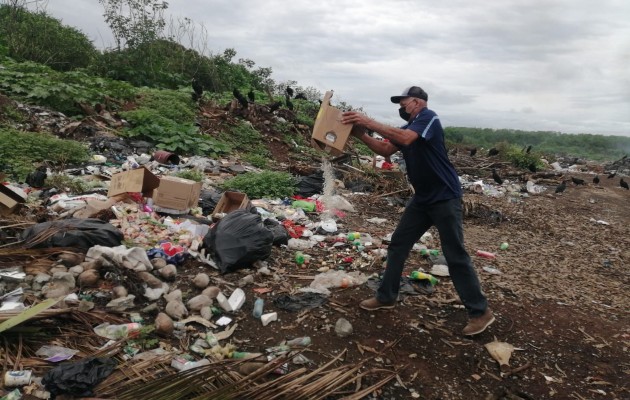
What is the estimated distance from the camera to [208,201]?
18.6 ft

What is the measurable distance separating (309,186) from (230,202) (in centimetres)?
198

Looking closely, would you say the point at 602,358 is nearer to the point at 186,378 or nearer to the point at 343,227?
the point at 186,378

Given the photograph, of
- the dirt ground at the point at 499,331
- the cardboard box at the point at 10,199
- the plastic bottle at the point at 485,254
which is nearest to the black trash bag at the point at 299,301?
the dirt ground at the point at 499,331

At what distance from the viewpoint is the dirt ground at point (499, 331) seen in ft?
9.11

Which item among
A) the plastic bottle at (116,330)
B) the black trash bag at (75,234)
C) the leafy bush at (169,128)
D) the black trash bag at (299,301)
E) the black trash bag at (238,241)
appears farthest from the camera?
the leafy bush at (169,128)

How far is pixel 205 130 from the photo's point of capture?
10414 millimetres

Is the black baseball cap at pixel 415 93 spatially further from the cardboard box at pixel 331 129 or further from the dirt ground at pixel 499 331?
the dirt ground at pixel 499 331

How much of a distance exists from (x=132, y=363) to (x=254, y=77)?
16.3 metres

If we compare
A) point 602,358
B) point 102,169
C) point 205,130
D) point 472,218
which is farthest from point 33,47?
point 602,358

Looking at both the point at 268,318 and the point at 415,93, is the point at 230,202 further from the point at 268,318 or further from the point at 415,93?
the point at 415,93

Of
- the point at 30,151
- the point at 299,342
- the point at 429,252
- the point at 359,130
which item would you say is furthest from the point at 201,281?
the point at 30,151

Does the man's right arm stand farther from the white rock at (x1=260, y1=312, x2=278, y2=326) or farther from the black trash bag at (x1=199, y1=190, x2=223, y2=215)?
the black trash bag at (x1=199, y1=190, x2=223, y2=215)

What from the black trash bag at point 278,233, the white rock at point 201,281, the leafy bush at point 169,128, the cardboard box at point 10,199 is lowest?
the white rock at point 201,281

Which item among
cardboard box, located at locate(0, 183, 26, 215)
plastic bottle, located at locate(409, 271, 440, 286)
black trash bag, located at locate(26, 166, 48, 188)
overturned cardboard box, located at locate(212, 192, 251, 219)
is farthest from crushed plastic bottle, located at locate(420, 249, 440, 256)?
black trash bag, located at locate(26, 166, 48, 188)
